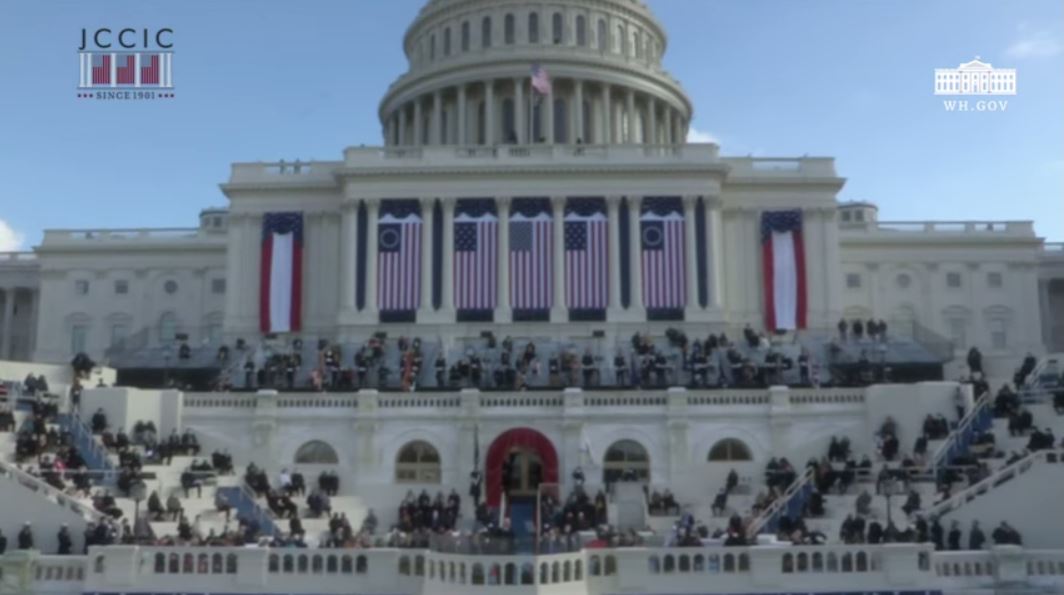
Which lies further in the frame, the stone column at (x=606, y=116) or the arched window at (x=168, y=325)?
the stone column at (x=606, y=116)

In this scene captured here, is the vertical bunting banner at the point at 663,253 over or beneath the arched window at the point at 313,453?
over

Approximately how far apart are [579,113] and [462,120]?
9.21 meters

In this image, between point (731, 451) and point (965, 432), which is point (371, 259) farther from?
point (965, 432)

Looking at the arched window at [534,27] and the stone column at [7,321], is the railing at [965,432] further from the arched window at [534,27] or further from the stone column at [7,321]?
the stone column at [7,321]

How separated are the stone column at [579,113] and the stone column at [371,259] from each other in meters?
23.1

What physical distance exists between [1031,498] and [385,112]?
71.8 m

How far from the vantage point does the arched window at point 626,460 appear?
4466 cm

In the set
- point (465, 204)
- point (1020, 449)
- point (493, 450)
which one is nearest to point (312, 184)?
point (465, 204)

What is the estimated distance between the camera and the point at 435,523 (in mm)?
35625

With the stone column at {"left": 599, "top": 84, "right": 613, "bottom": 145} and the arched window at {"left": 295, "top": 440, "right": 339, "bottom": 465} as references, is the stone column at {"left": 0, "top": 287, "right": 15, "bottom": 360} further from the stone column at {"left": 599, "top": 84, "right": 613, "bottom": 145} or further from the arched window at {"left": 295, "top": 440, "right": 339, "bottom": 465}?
the arched window at {"left": 295, "top": 440, "right": 339, "bottom": 465}

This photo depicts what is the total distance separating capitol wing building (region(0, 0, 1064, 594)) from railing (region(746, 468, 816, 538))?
0.10 metres

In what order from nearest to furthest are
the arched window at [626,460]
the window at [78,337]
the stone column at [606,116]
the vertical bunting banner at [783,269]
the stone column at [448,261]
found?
the arched window at [626,460] → the stone column at [448,261] → the vertical bunting banner at [783,269] → the window at [78,337] → the stone column at [606,116]

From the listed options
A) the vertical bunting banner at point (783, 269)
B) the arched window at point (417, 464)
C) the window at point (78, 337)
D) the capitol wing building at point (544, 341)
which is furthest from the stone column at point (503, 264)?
the window at point (78, 337)

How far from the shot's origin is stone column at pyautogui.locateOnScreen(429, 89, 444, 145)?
3471 inches
